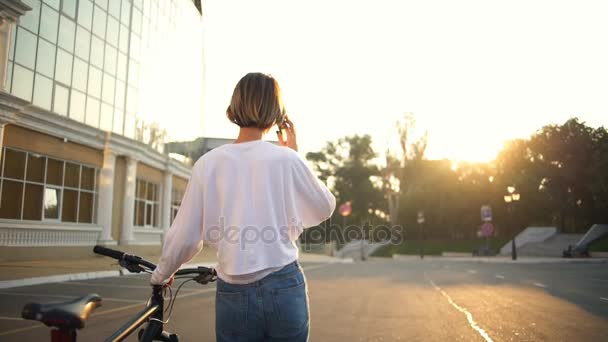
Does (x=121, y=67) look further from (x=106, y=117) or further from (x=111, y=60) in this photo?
(x=106, y=117)

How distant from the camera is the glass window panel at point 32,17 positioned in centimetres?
1741

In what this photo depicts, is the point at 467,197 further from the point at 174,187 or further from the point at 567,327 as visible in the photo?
the point at 567,327

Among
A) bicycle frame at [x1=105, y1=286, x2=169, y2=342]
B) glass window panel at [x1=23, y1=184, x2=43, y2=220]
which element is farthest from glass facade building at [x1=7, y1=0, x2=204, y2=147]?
bicycle frame at [x1=105, y1=286, x2=169, y2=342]

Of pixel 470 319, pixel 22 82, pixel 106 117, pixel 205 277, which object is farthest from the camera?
pixel 106 117

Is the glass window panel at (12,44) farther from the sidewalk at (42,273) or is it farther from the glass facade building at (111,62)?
the sidewalk at (42,273)

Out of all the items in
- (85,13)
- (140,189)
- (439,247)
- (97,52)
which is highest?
(85,13)

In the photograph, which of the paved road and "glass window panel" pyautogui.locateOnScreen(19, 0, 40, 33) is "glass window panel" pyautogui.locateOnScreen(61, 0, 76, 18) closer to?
"glass window panel" pyautogui.locateOnScreen(19, 0, 40, 33)

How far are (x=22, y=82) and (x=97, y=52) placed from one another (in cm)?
521

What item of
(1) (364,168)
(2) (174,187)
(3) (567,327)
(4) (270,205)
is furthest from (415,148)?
(4) (270,205)

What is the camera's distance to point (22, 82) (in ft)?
56.4

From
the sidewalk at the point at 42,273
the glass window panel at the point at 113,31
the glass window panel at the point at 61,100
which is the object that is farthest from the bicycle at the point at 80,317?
the glass window panel at the point at 113,31

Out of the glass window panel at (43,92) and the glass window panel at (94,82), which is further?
the glass window panel at (94,82)

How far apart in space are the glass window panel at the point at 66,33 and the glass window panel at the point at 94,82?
163cm

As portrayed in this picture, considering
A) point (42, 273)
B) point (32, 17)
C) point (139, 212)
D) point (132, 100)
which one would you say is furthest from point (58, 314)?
point (139, 212)
